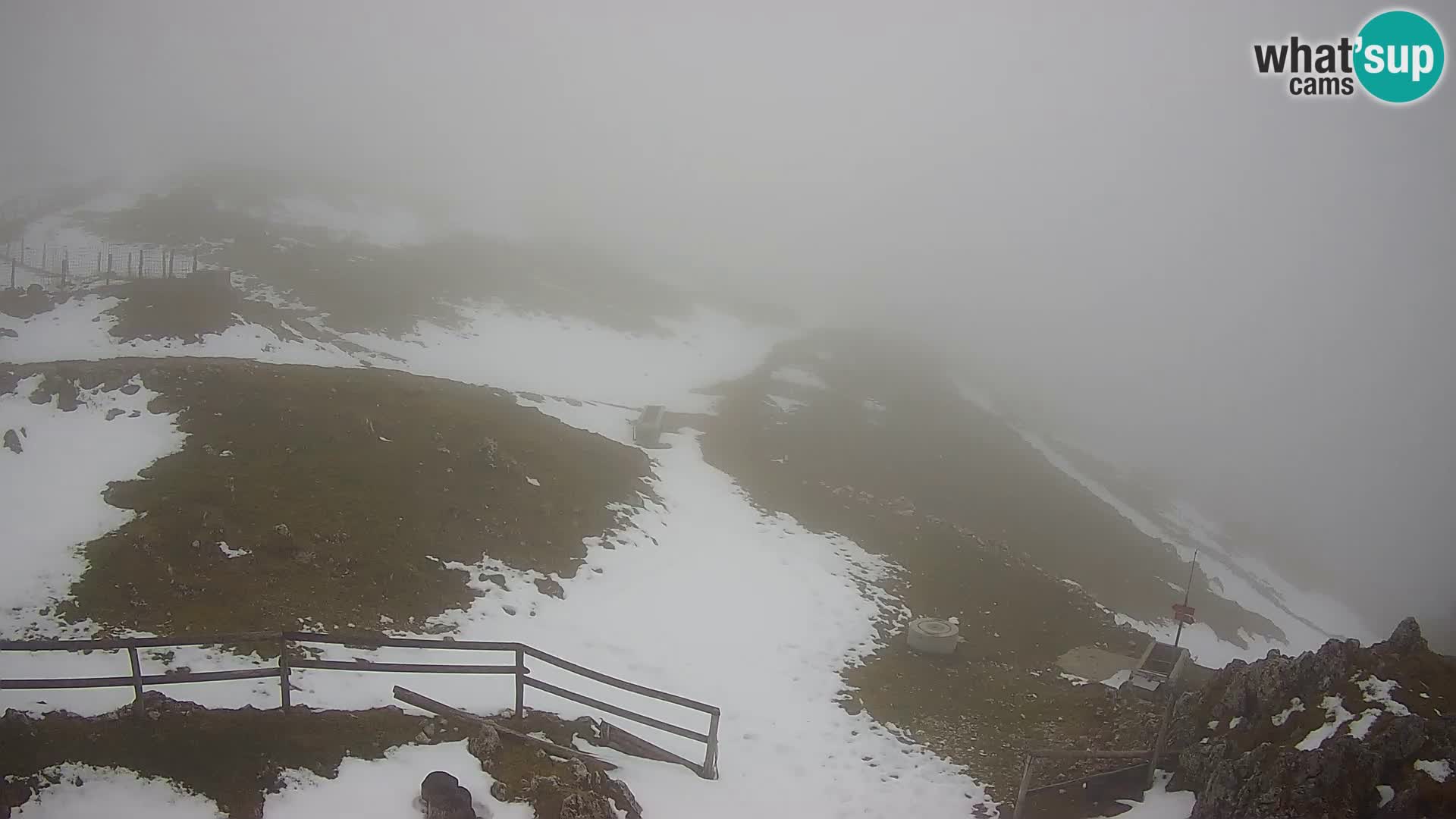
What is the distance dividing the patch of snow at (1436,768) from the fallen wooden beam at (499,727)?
418 inches

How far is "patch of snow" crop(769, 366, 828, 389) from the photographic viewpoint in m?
56.1

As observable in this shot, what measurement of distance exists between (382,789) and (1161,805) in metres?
11.3

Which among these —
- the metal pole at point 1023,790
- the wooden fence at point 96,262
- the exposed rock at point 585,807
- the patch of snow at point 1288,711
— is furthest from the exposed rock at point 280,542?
the wooden fence at point 96,262

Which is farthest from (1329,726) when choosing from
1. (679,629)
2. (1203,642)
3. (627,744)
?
(1203,642)

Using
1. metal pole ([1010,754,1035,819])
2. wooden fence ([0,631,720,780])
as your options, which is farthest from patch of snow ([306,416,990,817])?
metal pole ([1010,754,1035,819])

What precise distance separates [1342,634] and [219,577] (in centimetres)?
6846

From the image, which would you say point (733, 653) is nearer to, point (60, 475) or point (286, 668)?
point (286, 668)

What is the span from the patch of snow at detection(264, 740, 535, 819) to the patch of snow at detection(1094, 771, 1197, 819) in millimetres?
9017

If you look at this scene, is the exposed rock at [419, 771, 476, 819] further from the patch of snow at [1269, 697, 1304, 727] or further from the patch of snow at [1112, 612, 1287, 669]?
the patch of snow at [1112, 612, 1287, 669]

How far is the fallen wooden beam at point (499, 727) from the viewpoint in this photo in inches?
427

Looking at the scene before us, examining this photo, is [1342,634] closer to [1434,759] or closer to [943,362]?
[943,362]

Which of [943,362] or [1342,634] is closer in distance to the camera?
[1342,634]

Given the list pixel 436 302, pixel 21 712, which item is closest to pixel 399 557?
pixel 21 712

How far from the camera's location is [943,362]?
84.9 m
